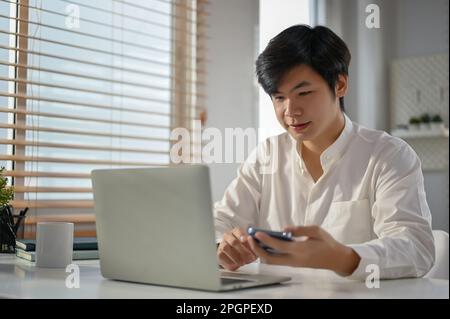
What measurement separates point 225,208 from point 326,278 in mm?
557

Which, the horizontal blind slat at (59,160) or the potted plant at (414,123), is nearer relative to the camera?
the horizontal blind slat at (59,160)

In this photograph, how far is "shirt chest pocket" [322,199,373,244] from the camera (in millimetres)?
1553

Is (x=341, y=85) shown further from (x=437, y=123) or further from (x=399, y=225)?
(x=437, y=123)

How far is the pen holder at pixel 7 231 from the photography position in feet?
5.50

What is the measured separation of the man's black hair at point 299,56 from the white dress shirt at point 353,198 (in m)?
0.19

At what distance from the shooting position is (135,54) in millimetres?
2762

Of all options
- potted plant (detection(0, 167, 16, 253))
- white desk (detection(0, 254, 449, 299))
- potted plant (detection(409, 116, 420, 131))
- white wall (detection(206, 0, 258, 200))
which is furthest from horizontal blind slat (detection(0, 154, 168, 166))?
potted plant (detection(409, 116, 420, 131))

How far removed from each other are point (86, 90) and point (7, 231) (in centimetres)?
89

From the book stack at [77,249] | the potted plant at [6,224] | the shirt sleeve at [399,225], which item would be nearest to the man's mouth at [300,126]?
the shirt sleeve at [399,225]

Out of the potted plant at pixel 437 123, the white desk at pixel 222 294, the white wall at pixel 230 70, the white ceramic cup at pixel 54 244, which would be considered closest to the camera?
the white desk at pixel 222 294

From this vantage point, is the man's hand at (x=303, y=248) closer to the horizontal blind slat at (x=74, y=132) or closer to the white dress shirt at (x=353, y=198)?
the white dress shirt at (x=353, y=198)

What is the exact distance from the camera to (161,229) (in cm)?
103

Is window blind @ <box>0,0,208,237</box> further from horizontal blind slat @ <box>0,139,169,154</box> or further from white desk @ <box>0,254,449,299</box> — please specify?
white desk @ <box>0,254,449,299</box>
